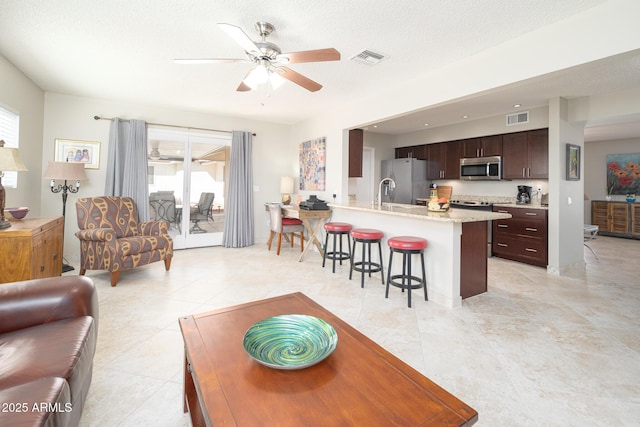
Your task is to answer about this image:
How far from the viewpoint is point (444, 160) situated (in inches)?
241

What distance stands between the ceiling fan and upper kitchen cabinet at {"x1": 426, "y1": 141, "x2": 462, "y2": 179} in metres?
4.18

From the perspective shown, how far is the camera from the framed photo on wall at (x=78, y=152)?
427 centimetres

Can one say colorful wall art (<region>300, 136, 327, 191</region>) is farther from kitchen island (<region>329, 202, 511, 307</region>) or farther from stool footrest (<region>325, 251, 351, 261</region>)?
kitchen island (<region>329, 202, 511, 307</region>)

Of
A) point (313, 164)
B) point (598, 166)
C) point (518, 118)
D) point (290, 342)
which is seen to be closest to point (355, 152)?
point (313, 164)

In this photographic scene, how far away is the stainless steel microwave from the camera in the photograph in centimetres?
521

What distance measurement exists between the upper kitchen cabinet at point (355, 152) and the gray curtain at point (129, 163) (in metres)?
3.27

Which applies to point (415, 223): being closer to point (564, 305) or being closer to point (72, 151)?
point (564, 305)

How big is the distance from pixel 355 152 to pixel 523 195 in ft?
9.58

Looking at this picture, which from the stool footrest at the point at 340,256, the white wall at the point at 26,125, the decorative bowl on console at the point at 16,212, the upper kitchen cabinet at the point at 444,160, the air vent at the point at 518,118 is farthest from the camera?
the upper kitchen cabinet at the point at 444,160

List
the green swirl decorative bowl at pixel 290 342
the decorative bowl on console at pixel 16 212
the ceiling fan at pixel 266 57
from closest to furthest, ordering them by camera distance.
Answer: the green swirl decorative bowl at pixel 290 342, the ceiling fan at pixel 266 57, the decorative bowl on console at pixel 16 212

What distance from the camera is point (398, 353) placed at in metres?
2.01

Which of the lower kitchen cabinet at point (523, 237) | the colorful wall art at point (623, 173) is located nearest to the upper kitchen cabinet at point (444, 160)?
the lower kitchen cabinet at point (523, 237)

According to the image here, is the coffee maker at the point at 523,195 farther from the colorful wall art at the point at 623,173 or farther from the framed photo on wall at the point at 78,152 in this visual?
the framed photo on wall at the point at 78,152

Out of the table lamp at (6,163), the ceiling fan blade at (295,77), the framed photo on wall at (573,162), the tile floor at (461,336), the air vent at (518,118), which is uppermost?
the air vent at (518,118)
